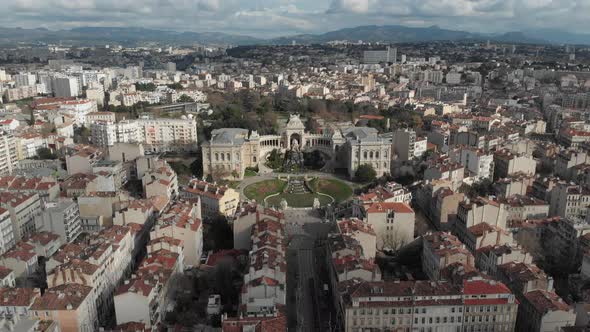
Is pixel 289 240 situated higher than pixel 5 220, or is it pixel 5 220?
pixel 5 220

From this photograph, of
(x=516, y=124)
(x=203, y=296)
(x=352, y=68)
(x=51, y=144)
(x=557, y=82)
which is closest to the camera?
(x=203, y=296)

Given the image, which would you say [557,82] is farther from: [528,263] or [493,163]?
[528,263]

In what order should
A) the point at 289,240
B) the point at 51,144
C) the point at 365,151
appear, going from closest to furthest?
the point at 289,240, the point at 365,151, the point at 51,144

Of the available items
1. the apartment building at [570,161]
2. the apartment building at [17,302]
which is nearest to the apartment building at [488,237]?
the apartment building at [570,161]

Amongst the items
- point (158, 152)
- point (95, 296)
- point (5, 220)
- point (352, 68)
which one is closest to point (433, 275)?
point (95, 296)

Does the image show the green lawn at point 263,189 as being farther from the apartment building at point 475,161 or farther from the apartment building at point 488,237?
the apartment building at point 488,237

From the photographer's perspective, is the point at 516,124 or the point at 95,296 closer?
the point at 95,296

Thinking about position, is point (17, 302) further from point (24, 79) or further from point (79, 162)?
point (24, 79)
